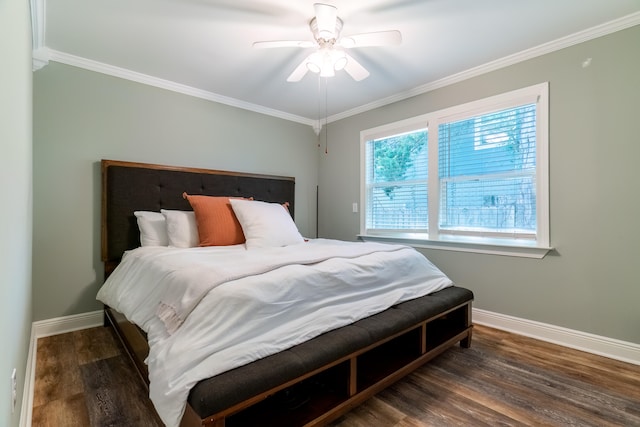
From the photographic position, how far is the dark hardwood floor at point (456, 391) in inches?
58.1

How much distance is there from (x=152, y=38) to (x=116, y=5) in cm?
36

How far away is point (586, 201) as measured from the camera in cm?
224

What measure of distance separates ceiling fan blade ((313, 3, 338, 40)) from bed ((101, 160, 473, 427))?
1.42 m

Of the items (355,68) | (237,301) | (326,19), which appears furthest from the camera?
(355,68)

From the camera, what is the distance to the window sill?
8.16ft

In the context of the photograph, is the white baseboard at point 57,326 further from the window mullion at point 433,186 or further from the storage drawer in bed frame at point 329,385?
the window mullion at point 433,186

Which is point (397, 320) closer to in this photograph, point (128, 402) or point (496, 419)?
point (496, 419)

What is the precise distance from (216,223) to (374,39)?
183 centimetres

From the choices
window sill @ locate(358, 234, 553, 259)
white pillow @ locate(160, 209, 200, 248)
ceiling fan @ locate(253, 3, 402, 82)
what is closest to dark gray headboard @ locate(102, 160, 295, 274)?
white pillow @ locate(160, 209, 200, 248)

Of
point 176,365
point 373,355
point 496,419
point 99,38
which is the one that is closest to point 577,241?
point 496,419

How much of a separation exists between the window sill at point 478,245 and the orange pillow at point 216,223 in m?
1.70

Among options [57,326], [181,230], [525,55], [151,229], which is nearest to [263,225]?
[181,230]

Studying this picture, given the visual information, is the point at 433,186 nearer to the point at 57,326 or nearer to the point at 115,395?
the point at 115,395

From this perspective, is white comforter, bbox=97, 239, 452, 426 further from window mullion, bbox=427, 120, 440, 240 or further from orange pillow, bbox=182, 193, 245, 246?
window mullion, bbox=427, 120, 440, 240
